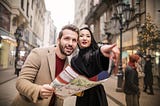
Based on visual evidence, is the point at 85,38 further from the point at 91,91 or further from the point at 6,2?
the point at 6,2

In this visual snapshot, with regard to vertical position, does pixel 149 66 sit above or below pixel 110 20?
below

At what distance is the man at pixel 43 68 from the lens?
0.33 meters

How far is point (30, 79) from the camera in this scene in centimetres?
35

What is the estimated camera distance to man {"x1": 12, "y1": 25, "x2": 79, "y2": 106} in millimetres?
329

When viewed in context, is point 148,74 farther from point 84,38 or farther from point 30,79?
point 30,79

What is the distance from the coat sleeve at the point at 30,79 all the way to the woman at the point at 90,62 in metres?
0.08

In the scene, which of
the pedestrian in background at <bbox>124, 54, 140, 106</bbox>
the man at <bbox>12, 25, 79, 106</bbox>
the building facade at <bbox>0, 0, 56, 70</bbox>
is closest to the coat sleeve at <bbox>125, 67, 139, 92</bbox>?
the pedestrian in background at <bbox>124, 54, 140, 106</bbox>

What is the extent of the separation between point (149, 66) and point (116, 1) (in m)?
Result: 0.40

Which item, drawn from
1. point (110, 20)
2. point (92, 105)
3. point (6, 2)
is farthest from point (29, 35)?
point (92, 105)

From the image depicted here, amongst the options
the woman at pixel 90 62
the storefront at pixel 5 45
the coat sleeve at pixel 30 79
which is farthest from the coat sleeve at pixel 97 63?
the storefront at pixel 5 45

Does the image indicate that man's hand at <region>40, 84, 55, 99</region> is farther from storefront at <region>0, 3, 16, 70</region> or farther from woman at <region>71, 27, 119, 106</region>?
storefront at <region>0, 3, 16, 70</region>

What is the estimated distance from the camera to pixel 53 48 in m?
0.39

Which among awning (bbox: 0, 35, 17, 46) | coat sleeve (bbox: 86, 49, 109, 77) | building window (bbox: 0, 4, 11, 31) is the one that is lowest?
coat sleeve (bbox: 86, 49, 109, 77)

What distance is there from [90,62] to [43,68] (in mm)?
106
